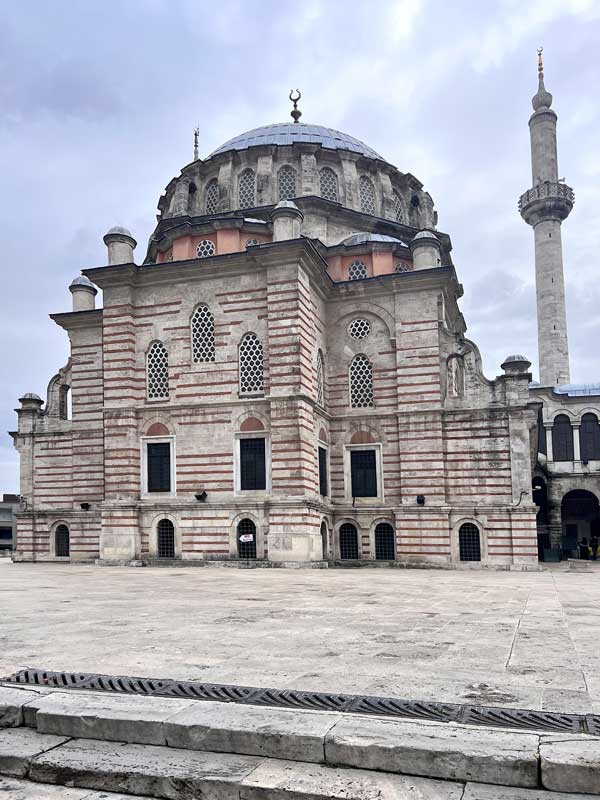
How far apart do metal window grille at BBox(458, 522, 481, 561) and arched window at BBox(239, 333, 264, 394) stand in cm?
859

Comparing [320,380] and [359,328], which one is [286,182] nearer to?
[359,328]

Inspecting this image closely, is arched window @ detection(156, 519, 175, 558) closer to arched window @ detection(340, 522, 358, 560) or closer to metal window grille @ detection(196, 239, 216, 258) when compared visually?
arched window @ detection(340, 522, 358, 560)

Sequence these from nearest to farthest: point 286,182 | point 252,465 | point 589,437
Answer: point 252,465
point 286,182
point 589,437

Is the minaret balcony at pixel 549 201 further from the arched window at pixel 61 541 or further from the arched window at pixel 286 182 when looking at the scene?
the arched window at pixel 61 541

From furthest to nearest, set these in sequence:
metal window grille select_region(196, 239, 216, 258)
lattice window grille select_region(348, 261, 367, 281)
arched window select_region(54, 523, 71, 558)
Result: lattice window grille select_region(348, 261, 367, 281)
arched window select_region(54, 523, 71, 558)
metal window grille select_region(196, 239, 216, 258)

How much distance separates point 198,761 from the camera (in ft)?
13.2

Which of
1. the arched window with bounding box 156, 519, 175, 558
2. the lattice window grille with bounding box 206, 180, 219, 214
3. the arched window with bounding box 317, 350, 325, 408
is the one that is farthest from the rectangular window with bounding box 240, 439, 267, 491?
the lattice window grille with bounding box 206, 180, 219, 214

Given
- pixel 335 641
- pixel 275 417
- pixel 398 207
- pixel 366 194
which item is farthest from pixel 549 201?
pixel 335 641

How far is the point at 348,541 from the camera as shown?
88.2 feet

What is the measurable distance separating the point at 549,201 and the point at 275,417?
2718 centimetres

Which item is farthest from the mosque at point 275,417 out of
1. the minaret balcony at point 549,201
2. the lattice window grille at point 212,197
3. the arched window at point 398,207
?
the minaret balcony at point 549,201

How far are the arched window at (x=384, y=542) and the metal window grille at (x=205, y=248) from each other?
40.2 ft

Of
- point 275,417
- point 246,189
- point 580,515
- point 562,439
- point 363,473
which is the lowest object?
point 580,515

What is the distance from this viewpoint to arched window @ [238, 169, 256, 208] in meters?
32.1
